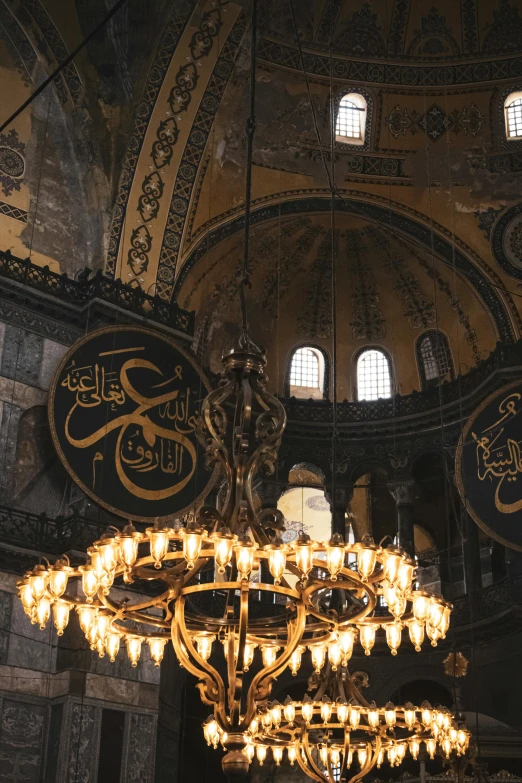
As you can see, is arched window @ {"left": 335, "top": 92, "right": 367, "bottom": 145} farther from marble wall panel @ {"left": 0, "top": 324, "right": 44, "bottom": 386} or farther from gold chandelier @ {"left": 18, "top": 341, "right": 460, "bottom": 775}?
gold chandelier @ {"left": 18, "top": 341, "right": 460, "bottom": 775}

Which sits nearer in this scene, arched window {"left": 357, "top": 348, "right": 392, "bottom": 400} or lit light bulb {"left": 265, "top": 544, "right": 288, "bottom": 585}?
lit light bulb {"left": 265, "top": 544, "right": 288, "bottom": 585}

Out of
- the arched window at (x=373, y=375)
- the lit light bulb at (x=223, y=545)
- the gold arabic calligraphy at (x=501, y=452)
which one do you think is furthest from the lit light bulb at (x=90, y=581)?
the arched window at (x=373, y=375)

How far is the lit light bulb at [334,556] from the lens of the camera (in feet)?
17.6

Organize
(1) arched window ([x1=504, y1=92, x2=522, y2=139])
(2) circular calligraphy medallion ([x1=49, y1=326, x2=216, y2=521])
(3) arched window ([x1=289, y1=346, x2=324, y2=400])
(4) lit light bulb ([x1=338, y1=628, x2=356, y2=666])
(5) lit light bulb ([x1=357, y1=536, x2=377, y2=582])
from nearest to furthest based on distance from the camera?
(5) lit light bulb ([x1=357, y1=536, x2=377, y2=582]) → (4) lit light bulb ([x1=338, y1=628, x2=356, y2=666]) → (2) circular calligraphy medallion ([x1=49, y1=326, x2=216, y2=521]) → (1) arched window ([x1=504, y1=92, x2=522, y2=139]) → (3) arched window ([x1=289, y1=346, x2=324, y2=400])

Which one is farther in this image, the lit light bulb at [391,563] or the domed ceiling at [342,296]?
the domed ceiling at [342,296]

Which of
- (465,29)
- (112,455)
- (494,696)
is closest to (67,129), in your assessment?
(112,455)

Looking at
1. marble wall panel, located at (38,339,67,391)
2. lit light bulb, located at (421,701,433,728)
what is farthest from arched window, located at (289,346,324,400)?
lit light bulb, located at (421,701,433,728)

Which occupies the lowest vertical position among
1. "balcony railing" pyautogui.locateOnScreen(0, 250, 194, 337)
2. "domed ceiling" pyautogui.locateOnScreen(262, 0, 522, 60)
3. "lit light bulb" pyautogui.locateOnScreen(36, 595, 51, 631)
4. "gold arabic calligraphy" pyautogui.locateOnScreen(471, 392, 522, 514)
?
"lit light bulb" pyautogui.locateOnScreen(36, 595, 51, 631)

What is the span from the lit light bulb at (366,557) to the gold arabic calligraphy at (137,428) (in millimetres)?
4798

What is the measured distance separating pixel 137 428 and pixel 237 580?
15.9ft

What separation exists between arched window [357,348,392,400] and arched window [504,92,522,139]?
122 inches

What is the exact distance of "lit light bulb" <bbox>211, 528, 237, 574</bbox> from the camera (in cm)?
521

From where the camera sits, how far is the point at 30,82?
11422 mm

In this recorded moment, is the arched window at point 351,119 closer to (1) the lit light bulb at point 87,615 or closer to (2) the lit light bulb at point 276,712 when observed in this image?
(2) the lit light bulb at point 276,712
